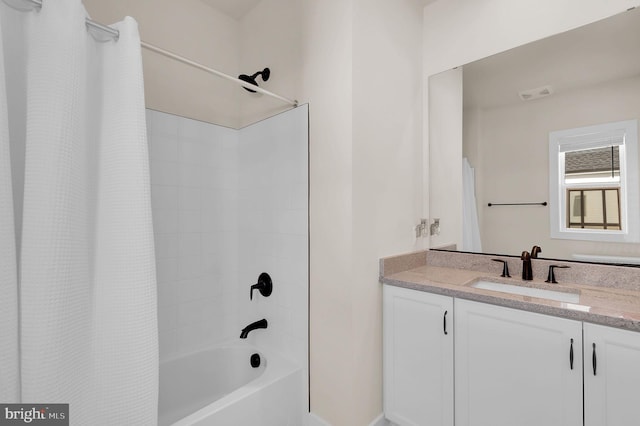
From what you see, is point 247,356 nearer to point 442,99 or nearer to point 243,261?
point 243,261

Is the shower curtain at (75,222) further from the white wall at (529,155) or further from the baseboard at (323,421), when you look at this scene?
the white wall at (529,155)

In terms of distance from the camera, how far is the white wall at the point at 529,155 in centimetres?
144

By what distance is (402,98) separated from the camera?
1.85 meters

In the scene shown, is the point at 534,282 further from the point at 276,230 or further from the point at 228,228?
the point at 228,228

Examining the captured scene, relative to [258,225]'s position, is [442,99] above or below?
above

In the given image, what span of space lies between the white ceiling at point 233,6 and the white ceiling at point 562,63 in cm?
160

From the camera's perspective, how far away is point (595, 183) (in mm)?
1478

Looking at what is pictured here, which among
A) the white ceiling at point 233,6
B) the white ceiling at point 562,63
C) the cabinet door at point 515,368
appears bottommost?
the cabinet door at point 515,368

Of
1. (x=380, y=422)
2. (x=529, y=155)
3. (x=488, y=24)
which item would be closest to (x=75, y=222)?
(x=380, y=422)

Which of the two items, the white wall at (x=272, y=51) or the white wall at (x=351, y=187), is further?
the white wall at (x=272, y=51)

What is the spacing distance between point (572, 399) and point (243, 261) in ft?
6.37

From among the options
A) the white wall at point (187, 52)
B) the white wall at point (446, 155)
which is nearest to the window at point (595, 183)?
the white wall at point (446, 155)

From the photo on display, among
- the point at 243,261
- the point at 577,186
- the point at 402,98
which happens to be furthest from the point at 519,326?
the point at 243,261

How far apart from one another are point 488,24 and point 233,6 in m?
1.76
